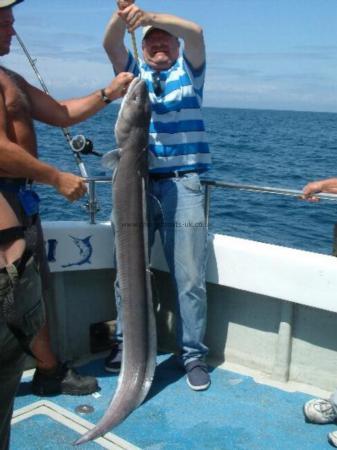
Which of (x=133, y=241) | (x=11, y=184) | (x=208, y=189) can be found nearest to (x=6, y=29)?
(x=11, y=184)

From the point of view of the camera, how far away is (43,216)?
482 inches

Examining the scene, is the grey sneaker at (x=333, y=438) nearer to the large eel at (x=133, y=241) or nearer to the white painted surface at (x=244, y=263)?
the white painted surface at (x=244, y=263)

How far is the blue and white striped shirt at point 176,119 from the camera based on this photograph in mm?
4070

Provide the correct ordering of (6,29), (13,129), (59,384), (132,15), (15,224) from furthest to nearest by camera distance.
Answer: (59,384), (132,15), (13,129), (6,29), (15,224)

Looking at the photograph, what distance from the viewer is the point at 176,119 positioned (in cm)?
408

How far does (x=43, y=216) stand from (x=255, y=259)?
878cm

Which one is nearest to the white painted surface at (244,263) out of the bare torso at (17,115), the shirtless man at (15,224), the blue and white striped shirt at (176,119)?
the blue and white striped shirt at (176,119)

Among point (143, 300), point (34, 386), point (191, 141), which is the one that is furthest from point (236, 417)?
point (191, 141)

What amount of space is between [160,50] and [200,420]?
2.56 metres

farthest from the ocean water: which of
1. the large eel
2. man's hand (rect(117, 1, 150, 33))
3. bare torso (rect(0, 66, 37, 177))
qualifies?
bare torso (rect(0, 66, 37, 177))

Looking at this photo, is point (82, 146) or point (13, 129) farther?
point (82, 146)

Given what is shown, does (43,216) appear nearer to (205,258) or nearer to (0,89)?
(205,258)

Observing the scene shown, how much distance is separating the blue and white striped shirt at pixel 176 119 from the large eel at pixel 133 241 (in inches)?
18.0

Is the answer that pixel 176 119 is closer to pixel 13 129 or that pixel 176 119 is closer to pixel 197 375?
pixel 13 129
